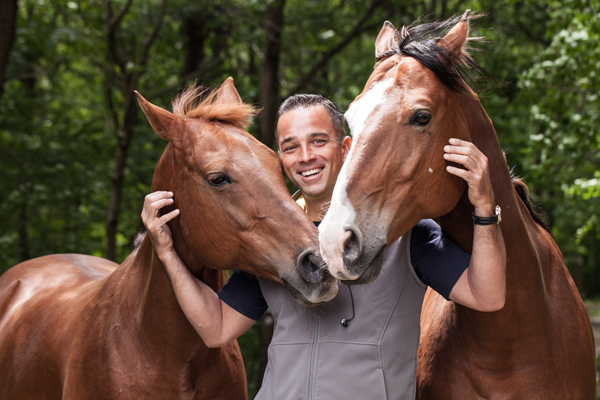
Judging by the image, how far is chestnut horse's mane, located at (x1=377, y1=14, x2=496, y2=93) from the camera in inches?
78.7

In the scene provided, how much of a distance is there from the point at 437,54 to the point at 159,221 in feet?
4.44

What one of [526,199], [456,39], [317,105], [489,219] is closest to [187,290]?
[317,105]

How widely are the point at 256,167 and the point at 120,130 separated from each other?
5734 millimetres

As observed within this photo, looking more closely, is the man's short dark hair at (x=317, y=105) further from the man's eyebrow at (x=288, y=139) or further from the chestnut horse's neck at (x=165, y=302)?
the chestnut horse's neck at (x=165, y=302)

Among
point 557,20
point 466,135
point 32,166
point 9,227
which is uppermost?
point 557,20

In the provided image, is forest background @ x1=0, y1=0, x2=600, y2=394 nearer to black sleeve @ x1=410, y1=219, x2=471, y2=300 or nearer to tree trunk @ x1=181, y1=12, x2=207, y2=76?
tree trunk @ x1=181, y1=12, x2=207, y2=76

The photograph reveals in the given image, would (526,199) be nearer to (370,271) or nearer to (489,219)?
(489,219)

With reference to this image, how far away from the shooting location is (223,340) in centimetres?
229

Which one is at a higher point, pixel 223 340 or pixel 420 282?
pixel 420 282

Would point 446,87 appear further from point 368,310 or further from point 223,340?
point 223,340

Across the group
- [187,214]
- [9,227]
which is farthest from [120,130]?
[187,214]

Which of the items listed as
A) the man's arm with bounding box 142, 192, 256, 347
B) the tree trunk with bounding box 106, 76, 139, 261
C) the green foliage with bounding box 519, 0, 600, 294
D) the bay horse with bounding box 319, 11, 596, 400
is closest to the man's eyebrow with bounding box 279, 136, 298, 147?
the bay horse with bounding box 319, 11, 596, 400

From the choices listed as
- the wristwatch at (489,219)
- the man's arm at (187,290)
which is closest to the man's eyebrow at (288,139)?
the man's arm at (187,290)

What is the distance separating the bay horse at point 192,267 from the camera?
2105 mm
